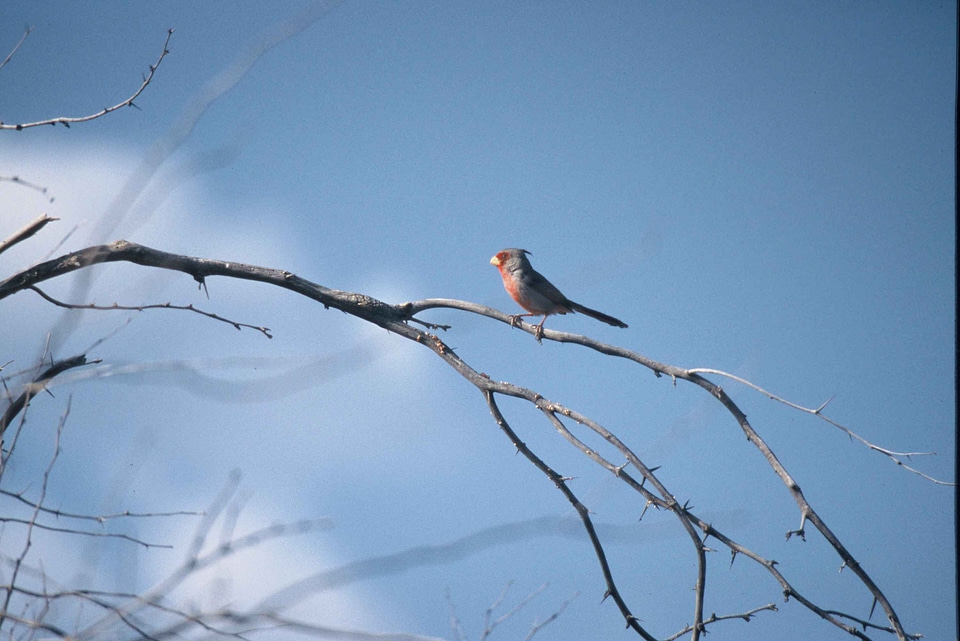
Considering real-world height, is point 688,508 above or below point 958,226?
below

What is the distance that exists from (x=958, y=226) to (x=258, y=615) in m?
4.23

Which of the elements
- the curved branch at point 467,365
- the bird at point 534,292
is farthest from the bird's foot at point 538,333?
the bird at point 534,292

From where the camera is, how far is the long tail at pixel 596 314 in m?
6.36

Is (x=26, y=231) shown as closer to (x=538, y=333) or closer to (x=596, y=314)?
(x=538, y=333)

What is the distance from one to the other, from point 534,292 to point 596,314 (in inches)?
27.1

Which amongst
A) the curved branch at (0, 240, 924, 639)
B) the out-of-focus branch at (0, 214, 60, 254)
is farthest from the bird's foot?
the out-of-focus branch at (0, 214, 60, 254)

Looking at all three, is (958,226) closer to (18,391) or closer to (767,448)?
(767,448)

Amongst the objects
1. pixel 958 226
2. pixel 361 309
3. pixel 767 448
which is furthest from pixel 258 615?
pixel 958 226

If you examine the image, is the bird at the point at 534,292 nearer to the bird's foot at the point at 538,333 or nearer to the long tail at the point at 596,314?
the long tail at the point at 596,314

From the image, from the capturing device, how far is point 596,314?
658 cm

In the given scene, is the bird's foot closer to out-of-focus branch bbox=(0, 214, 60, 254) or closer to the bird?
the bird

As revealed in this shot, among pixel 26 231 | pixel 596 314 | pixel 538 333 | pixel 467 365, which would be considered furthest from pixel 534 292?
pixel 26 231

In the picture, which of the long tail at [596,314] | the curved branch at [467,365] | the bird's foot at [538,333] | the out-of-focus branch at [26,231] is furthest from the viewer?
the long tail at [596,314]

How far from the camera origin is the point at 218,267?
4582 mm
